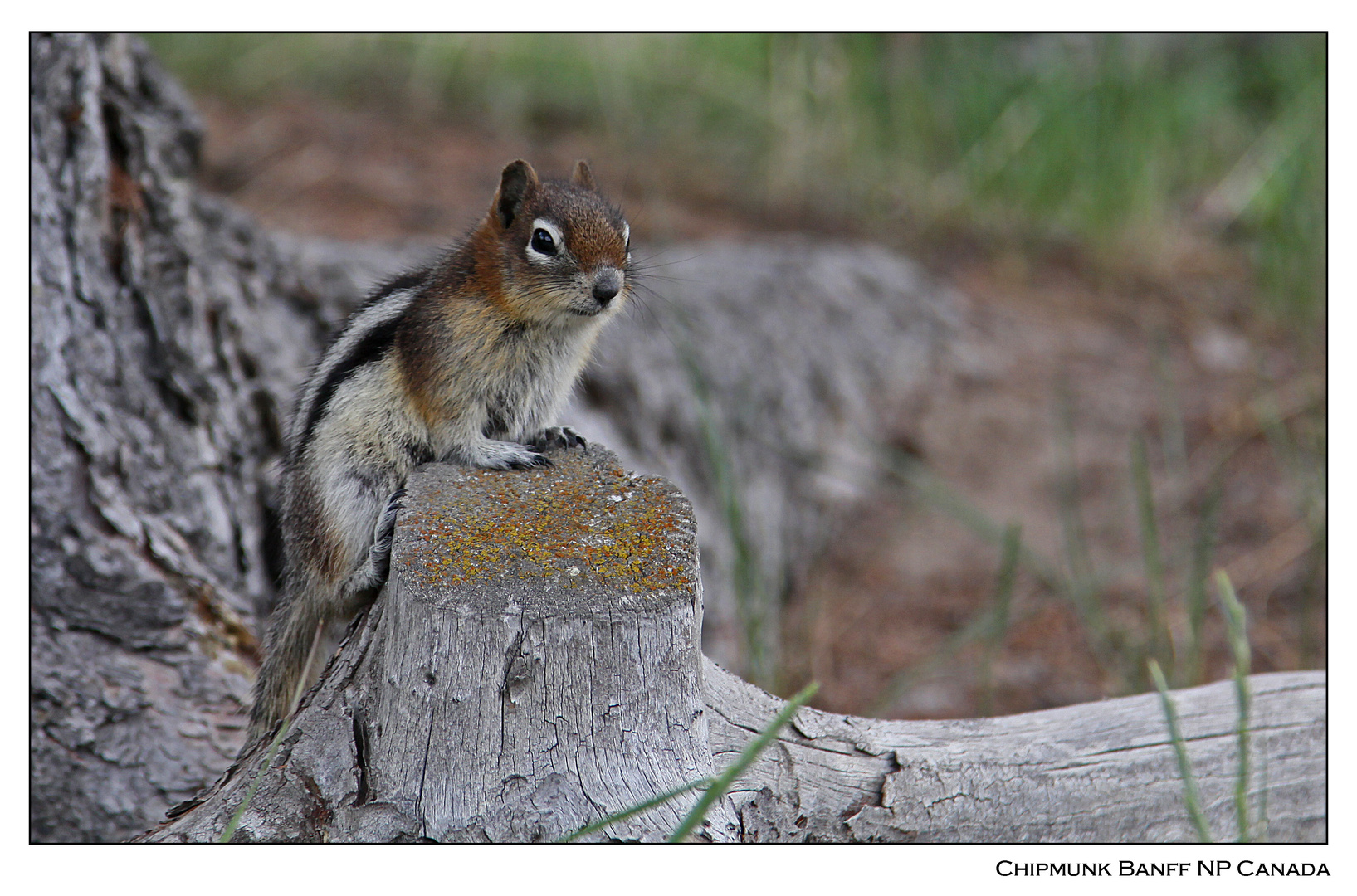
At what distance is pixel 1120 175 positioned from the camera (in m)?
6.18

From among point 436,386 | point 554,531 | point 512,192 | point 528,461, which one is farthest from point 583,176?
point 554,531

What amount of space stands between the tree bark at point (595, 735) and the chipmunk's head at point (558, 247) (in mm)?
388

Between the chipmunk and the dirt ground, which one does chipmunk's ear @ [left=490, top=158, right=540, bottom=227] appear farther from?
the dirt ground

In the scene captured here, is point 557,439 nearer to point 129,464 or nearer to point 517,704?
point 517,704

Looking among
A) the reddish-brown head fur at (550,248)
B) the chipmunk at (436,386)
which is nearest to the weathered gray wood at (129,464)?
the chipmunk at (436,386)

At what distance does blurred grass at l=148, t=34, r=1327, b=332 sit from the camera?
613cm

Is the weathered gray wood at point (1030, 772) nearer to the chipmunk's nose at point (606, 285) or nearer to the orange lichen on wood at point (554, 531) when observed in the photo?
the orange lichen on wood at point (554, 531)

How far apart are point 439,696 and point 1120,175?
5593 millimetres

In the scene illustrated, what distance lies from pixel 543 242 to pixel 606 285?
0.21 metres

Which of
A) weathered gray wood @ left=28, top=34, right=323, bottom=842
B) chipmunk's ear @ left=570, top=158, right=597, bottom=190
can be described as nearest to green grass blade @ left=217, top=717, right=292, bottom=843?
weathered gray wood @ left=28, top=34, right=323, bottom=842

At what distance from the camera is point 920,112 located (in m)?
6.64

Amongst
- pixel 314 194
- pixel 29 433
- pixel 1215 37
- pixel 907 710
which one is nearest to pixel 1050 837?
pixel 907 710

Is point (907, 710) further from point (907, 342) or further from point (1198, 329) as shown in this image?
point (1198, 329)

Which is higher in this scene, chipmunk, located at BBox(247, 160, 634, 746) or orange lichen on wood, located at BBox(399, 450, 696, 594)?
chipmunk, located at BBox(247, 160, 634, 746)
